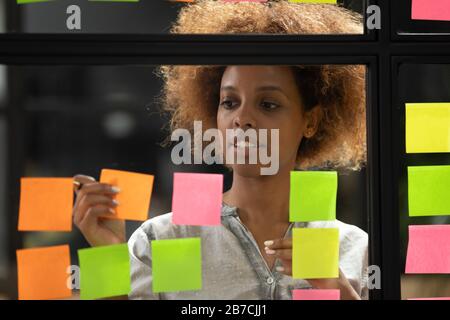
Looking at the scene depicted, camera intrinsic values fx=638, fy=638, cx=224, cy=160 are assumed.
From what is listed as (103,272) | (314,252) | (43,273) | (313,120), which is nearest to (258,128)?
(313,120)

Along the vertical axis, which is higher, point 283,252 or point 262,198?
point 262,198

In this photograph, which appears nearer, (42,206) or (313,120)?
(42,206)

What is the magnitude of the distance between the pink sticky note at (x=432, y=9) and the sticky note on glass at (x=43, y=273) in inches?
49.5

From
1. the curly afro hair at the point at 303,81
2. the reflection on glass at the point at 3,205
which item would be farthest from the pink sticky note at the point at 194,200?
the reflection on glass at the point at 3,205

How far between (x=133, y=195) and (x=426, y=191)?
2.86 feet

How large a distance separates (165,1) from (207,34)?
0.16 meters

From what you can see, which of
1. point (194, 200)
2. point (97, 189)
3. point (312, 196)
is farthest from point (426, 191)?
point (97, 189)

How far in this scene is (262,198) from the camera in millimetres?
Answer: 1926

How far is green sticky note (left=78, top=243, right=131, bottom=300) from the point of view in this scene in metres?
1.84

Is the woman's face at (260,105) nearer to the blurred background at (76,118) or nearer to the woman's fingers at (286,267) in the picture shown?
the blurred background at (76,118)

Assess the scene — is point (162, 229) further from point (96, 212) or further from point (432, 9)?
point (432, 9)

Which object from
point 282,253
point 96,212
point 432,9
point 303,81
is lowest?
point 282,253

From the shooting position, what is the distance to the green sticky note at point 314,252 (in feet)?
6.18
